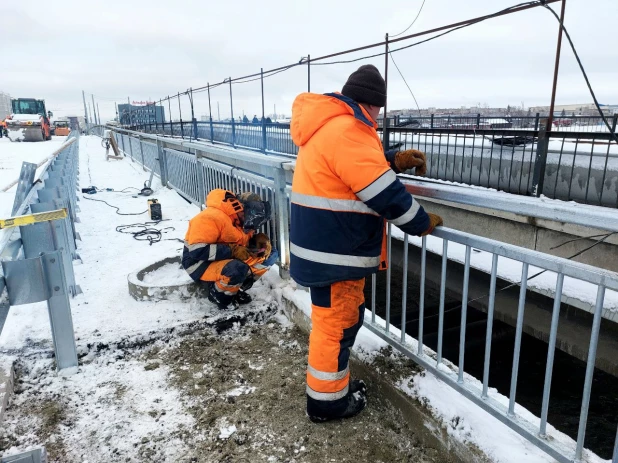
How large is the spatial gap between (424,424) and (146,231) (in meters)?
4.71

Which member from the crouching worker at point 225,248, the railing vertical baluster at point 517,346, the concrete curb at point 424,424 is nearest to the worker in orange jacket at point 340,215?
the concrete curb at point 424,424

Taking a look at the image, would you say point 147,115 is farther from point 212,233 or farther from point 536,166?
point 212,233

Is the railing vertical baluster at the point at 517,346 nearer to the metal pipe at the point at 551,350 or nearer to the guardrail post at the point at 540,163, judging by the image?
the metal pipe at the point at 551,350

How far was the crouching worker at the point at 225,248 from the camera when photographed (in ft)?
11.4

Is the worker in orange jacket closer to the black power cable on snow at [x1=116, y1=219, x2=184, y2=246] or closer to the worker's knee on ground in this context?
the worker's knee on ground

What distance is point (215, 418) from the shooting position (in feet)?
7.88

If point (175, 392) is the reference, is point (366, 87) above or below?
above

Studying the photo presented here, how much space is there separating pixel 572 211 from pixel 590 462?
94cm

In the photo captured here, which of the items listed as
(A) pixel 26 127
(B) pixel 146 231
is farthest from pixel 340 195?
(A) pixel 26 127

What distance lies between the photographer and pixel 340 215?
2.07 m

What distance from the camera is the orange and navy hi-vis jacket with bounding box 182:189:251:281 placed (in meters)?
3.47

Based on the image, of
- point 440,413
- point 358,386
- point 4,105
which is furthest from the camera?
point 4,105

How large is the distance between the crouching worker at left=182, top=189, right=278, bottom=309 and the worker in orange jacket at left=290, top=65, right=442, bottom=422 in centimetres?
128

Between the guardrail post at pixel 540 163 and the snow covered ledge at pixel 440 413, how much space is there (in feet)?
16.2
